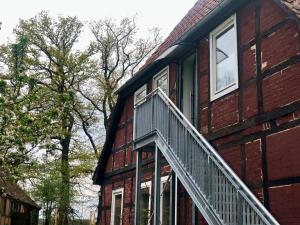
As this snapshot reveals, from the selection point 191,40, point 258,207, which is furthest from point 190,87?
point 258,207

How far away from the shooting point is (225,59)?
9766 mm

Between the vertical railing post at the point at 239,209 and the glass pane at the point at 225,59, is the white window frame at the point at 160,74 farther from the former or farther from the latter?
the vertical railing post at the point at 239,209

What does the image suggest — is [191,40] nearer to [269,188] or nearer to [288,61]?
[288,61]

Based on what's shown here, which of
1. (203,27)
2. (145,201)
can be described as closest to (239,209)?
(203,27)

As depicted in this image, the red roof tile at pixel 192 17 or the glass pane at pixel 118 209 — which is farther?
the glass pane at pixel 118 209

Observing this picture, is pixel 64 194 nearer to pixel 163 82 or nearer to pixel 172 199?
pixel 163 82

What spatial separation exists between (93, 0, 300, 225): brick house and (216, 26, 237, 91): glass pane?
0.02 metres

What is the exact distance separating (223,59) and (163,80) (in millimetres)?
3762

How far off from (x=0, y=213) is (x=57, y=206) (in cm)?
306

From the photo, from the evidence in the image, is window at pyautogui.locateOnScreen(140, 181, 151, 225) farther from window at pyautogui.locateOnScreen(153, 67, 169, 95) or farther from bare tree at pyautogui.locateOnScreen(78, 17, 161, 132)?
bare tree at pyautogui.locateOnScreen(78, 17, 161, 132)

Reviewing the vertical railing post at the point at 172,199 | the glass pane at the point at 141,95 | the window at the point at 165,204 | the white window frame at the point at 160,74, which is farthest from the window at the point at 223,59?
the glass pane at the point at 141,95

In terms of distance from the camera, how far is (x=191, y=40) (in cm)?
1086

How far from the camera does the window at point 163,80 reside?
13.0 metres

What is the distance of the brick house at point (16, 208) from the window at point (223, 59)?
16607mm
